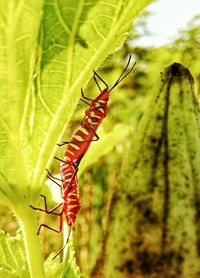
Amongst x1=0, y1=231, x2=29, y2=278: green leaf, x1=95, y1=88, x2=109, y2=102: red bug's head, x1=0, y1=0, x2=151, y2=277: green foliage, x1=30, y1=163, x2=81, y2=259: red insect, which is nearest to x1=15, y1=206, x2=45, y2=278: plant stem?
x1=0, y1=0, x2=151, y2=277: green foliage

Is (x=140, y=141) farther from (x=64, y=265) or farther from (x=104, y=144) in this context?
(x=104, y=144)

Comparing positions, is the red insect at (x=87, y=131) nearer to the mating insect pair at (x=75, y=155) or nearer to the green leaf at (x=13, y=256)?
the mating insect pair at (x=75, y=155)

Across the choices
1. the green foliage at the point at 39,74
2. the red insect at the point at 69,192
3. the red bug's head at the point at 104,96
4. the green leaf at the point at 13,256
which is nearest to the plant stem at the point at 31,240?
the green foliage at the point at 39,74

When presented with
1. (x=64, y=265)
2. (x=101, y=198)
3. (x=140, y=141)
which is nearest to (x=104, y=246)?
(x=140, y=141)

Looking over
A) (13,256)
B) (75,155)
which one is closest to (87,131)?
(75,155)

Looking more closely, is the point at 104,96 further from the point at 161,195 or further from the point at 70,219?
the point at 161,195
